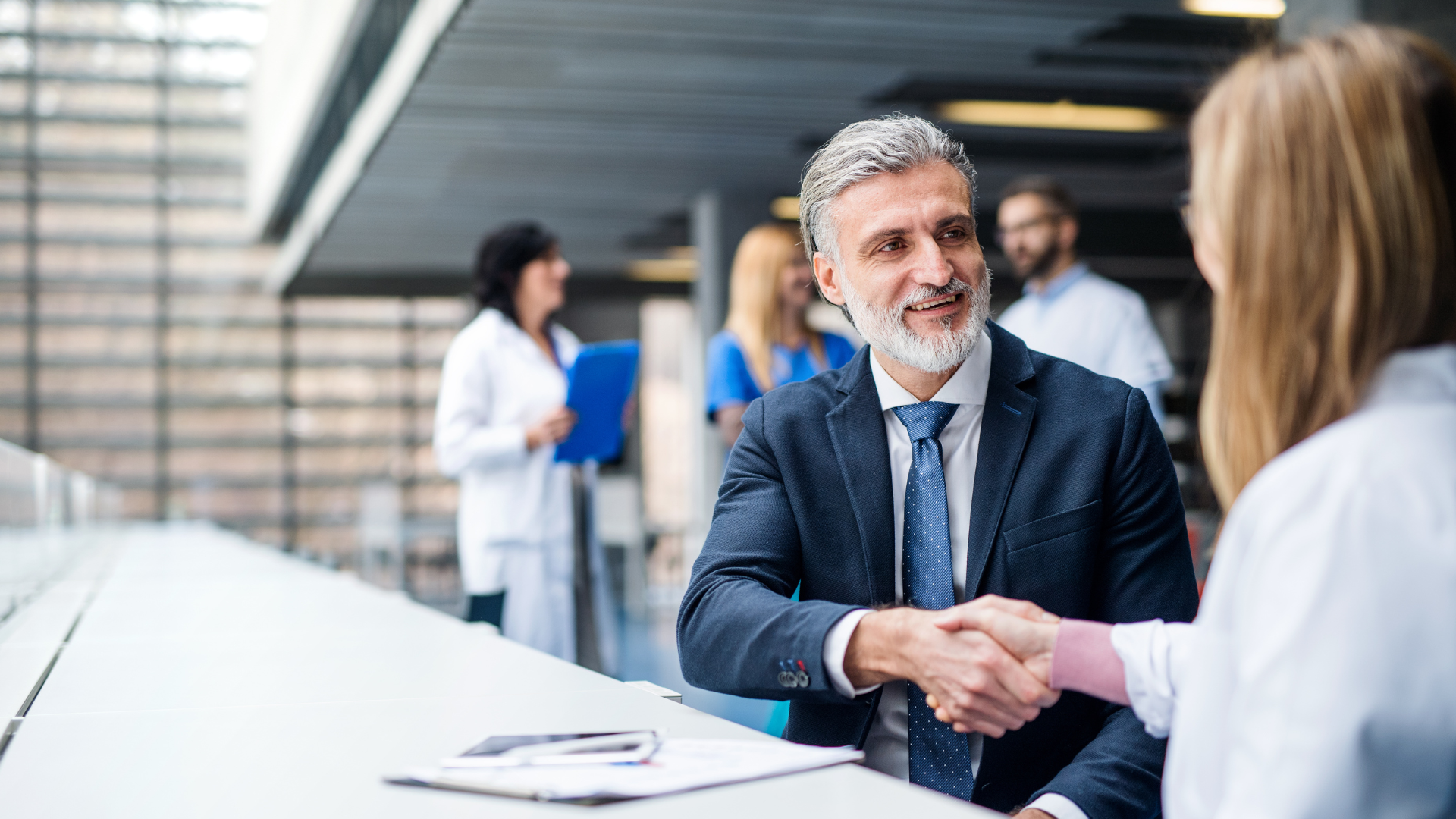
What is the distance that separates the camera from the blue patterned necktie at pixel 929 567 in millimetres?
1534

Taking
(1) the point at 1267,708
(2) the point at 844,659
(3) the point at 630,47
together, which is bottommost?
(2) the point at 844,659

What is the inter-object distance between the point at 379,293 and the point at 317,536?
7.25 meters

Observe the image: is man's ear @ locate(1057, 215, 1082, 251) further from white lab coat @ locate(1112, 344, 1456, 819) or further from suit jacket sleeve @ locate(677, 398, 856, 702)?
white lab coat @ locate(1112, 344, 1456, 819)

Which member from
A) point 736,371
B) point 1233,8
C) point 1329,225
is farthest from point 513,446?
point 1233,8

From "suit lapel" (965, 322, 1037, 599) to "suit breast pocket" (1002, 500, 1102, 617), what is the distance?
4 cm

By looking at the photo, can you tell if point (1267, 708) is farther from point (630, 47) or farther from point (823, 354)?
point (630, 47)

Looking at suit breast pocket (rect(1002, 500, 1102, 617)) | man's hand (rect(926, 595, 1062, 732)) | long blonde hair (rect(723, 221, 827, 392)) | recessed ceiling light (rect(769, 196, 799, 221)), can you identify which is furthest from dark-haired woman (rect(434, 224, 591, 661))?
recessed ceiling light (rect(769, 196, 799, 221))

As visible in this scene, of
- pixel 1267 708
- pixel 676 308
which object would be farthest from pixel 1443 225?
pixel 676 308

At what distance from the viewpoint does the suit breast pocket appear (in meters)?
1.57

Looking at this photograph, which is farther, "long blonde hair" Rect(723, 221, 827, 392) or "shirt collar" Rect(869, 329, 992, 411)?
"long blonde hair" Rect(723, 221, 827, 392)

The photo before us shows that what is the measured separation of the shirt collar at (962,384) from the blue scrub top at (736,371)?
1.82 metres

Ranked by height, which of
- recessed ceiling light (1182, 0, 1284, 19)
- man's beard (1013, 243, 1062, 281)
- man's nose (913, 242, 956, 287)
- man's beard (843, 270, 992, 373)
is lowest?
man's beard (843, 270, 992, 373)

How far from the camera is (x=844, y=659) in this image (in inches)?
55.2

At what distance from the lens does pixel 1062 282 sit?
13.5 feet
